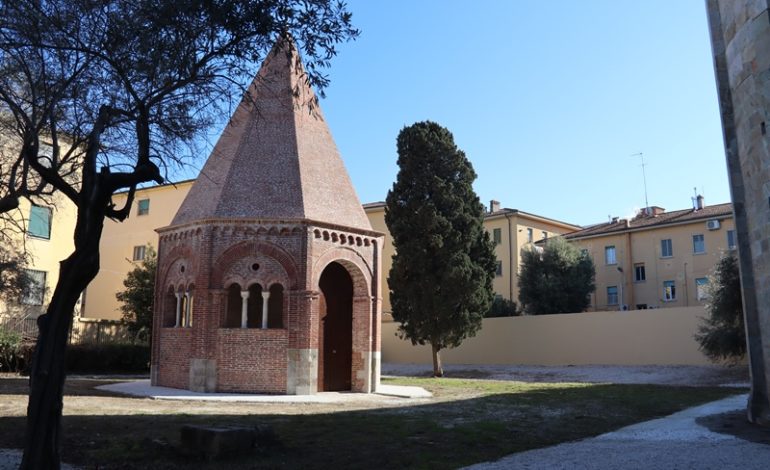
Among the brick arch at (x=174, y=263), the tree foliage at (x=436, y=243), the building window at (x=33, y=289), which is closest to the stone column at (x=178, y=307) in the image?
the brick arch at (x=174, y=263)

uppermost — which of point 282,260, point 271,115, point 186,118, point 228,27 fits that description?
point 271,115

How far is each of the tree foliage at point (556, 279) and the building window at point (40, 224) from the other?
27726 millimetres

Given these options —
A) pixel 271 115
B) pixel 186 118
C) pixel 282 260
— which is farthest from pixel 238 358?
pixel 186 118

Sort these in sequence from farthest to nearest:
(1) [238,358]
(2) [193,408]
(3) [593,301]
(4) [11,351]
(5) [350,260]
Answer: (3) [593,301], (4) [11,351], (5) [350,260], (1) [238,358], (2) [193,408]

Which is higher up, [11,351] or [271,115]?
[271,115]

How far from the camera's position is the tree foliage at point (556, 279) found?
138 ft

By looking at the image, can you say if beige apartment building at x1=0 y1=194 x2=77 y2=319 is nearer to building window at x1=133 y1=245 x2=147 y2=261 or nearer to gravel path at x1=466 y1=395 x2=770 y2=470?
building window at x1=133 y1=245 x2=147 y2=261

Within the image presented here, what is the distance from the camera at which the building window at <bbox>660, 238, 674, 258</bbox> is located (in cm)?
4444

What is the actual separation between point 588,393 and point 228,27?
15.7 metres

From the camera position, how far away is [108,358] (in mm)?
28438

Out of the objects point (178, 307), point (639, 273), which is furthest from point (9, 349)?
point (639, 273)

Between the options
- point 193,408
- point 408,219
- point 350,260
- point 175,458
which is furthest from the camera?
point 408,219

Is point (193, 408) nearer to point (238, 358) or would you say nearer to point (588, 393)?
point (238, 358)

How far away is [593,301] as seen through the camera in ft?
158
